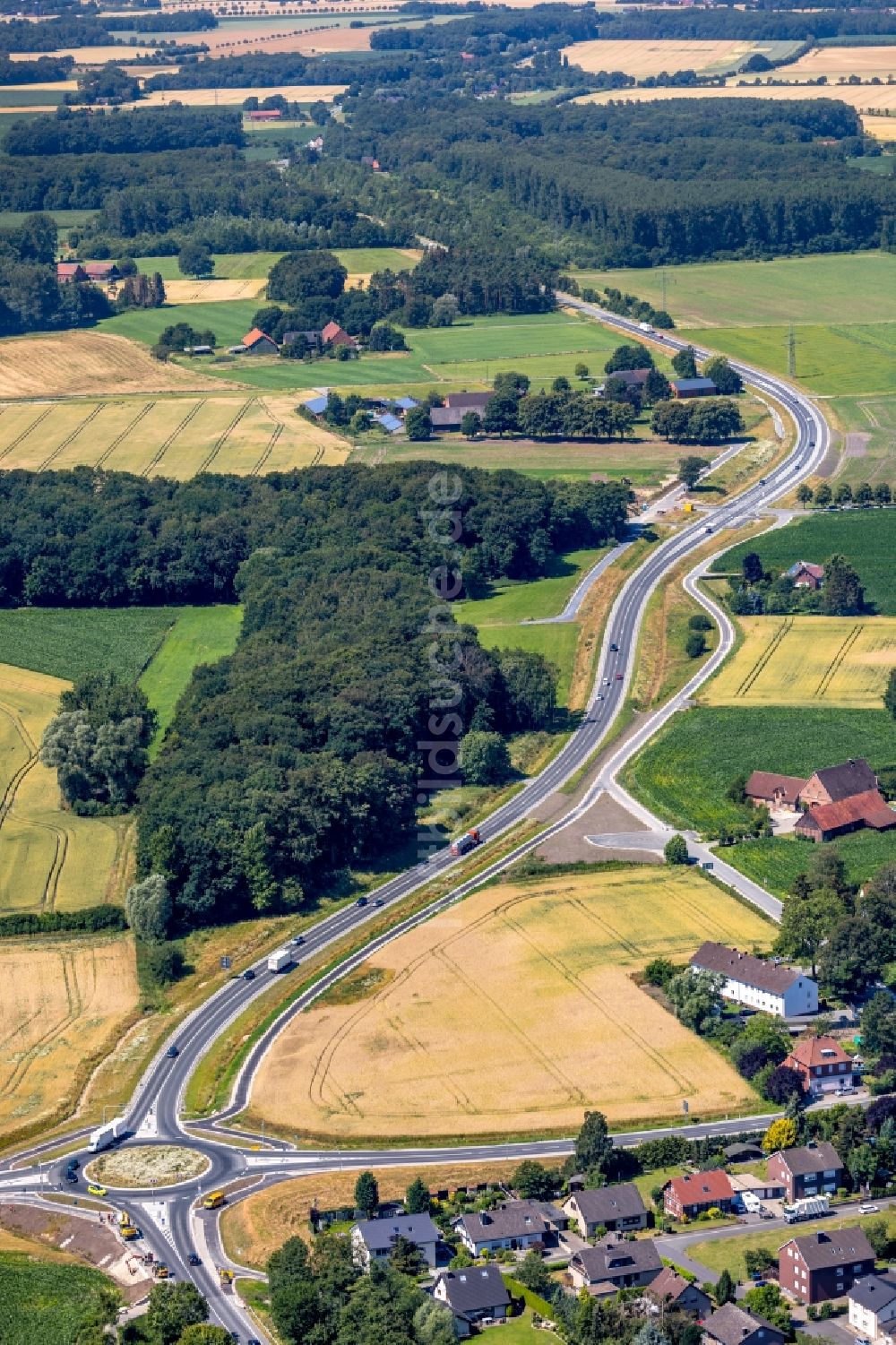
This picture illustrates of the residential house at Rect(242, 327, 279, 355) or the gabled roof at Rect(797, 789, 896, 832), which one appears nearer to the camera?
the gabled roof at Rect(797, 789, 896, 832)

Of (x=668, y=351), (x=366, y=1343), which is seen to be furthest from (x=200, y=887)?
(x=668, y=351)

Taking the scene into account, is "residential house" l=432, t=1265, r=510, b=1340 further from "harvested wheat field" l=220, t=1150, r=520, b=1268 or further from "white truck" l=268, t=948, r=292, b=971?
"white truck" l=268, t=948, r=292, b=971

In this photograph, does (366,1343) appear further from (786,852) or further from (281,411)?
(281,411)

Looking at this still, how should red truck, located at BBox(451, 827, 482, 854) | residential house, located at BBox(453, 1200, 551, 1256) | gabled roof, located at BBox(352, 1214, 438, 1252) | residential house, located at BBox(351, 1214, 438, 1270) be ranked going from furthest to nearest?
red truck, located at BBox(451, 827, 482, 854) < residential house, located at BBox(453, 1200, 551, 1256) < gabled roof, located at BBox(352, 1214, 438, 1252) < residential house, located at BBox(351, 1214, 438, 1270)

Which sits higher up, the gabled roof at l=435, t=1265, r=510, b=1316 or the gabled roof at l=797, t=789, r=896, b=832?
the gabled roof at l=435, t=1265, r=510, b=1316

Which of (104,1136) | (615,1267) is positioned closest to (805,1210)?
(615,1267)

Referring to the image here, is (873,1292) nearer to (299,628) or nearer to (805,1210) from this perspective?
(805,1210)

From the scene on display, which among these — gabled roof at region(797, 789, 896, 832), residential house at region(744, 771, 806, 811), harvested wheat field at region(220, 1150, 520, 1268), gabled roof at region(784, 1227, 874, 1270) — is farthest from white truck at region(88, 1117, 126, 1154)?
residential house at region(744, 771, 806, 811)
